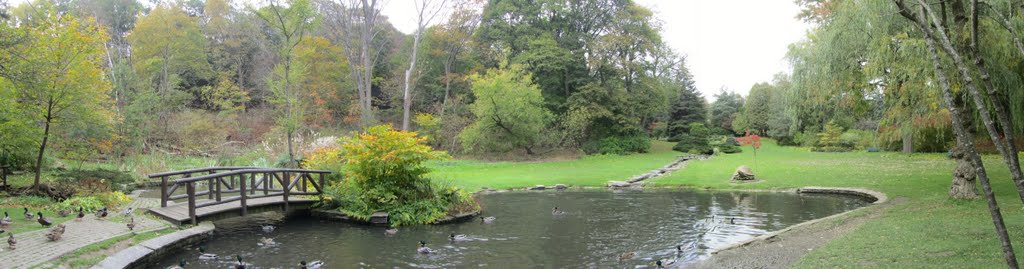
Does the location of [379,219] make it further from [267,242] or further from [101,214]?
[101,214]

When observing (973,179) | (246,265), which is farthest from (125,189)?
(973,179)

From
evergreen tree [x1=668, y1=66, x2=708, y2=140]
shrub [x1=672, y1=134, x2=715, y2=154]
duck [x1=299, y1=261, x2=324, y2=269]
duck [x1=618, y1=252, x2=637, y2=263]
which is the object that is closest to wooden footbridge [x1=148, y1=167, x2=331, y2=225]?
duck [x1=299, y1=261, x2=324, y2=269]

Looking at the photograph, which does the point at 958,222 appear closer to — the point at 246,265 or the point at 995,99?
the point at 995,99

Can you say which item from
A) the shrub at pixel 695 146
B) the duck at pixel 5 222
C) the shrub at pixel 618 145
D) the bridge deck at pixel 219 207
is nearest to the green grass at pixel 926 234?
the bridge deck at pixel 219 207

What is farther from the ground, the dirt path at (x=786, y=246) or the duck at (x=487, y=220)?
the dirt path at (x=786, y=246)

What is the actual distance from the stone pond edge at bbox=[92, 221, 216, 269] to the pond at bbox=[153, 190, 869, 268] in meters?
0.22

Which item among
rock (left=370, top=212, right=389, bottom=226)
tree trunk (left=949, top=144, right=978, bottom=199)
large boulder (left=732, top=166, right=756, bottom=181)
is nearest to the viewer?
tree trunk (left=949, top=144, right=978, bottom=199)

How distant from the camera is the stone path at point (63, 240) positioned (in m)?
6.70

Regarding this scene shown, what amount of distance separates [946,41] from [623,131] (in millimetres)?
32300

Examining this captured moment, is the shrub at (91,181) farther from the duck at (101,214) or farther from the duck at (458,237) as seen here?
the duck at (458,237)

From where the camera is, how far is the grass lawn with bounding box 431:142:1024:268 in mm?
6496

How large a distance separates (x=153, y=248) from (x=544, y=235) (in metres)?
6.47

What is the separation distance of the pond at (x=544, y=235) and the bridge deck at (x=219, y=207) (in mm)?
470

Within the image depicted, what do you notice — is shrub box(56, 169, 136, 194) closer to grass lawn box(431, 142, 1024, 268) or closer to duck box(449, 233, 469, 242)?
duck box(449, 233, 469, 242)
